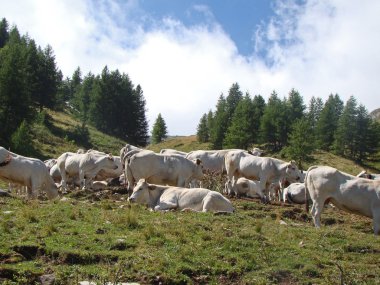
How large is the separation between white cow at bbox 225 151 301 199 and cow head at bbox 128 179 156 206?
31.1 feet

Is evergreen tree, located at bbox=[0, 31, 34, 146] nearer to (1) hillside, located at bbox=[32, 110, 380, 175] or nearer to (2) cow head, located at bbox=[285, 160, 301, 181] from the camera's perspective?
(1) hillside, located at bbox=[32, 110, 380, 175]

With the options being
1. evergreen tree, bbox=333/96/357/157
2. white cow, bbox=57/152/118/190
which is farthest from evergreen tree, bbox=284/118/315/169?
white cow, bbox=57/152/118/190

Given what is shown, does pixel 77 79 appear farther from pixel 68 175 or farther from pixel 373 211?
pixel 373 211

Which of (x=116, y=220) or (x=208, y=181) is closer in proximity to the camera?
(x=116, y=220)

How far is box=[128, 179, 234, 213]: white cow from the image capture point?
1747 cm

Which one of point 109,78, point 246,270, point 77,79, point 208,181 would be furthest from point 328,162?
point 246,270

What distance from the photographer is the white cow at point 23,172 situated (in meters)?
19.9

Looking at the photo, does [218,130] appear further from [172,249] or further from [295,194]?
[172,249]

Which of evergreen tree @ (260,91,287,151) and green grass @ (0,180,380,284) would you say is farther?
evergreen tree @ (260,91,287,151)

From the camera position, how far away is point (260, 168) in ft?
90.4

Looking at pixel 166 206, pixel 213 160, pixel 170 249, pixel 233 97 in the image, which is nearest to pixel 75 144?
pixel 213 160

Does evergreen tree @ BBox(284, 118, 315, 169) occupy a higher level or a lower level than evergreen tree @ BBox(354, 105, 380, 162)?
lower

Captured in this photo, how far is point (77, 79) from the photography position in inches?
5482

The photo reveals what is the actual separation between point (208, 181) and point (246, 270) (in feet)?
65.7
